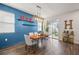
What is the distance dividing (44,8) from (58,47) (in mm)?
1114

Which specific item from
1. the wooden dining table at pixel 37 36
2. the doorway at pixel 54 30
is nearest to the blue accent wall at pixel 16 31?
the wooden dining table at pixel 37 36

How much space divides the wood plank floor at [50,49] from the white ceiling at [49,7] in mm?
780

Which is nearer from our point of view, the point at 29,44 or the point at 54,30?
the point at 29,44

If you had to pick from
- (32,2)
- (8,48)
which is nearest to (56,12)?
(32,2)

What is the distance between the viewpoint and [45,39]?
8.91 ft

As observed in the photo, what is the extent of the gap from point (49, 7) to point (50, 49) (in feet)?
3.67

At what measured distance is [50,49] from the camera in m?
2.57

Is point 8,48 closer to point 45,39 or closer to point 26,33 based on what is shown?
point 26,33

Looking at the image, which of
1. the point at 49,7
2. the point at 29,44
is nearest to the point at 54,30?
the point at 49,7

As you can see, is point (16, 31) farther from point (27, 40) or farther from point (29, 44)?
point (29, 44)

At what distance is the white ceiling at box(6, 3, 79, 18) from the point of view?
2484 millimetres

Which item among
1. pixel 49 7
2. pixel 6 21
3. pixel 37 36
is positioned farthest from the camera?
pixel 37 36

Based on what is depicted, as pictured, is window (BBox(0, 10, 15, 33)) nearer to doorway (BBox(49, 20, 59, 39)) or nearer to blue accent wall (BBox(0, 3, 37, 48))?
blue accent wall (BBox(0, 3, 37, 48))

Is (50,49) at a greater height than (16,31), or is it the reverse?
(16,31)
